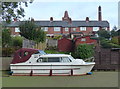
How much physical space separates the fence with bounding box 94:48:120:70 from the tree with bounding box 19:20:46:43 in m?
19.0

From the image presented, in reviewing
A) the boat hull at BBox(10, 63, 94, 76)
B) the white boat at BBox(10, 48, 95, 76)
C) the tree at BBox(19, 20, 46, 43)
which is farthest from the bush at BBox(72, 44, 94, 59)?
the tree at BBox(19, 20, 46, 43)

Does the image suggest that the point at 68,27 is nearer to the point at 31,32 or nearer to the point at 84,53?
the point at 31,32

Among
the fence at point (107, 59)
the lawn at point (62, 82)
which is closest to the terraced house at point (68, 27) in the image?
the fence at point (107, 59)

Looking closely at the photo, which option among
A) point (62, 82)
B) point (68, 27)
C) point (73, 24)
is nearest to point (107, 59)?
point (62, 82)

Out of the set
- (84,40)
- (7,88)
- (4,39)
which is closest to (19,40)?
(4,39)

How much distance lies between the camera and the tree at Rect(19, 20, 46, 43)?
37000 mm

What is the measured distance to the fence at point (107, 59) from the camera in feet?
58.3

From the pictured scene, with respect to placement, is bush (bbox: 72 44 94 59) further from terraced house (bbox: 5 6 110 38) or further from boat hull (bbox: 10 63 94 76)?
terraced house (bbox: 5 6 110 38)

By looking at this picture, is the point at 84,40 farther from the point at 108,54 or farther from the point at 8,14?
the point at 8,14

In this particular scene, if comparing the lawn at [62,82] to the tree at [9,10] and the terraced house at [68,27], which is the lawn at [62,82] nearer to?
the tree at [9,10]

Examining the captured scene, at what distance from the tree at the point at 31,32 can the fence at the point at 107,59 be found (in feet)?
62.3

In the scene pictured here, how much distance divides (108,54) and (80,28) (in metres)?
48.5

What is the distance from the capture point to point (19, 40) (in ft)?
109

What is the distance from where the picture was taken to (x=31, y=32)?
38.6 m
